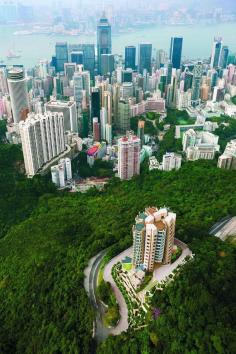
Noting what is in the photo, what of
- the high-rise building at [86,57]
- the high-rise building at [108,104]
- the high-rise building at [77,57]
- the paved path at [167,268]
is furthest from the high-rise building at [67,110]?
the high-rise building at [77,57]

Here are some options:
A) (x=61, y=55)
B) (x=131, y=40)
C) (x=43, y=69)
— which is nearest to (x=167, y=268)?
(x=43, y=69)

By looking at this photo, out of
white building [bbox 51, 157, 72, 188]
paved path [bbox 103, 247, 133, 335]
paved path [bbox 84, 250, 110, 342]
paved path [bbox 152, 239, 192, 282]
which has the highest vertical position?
paved path [bbox 152, 239, 192, 282]

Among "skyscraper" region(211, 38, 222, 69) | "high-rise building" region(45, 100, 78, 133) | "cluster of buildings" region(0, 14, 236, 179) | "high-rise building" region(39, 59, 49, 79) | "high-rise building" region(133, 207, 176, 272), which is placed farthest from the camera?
"skyscraper" region(211, 38, 222, 69)

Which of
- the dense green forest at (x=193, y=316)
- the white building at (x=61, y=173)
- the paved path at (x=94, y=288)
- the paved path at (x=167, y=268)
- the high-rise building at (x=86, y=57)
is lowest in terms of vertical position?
the white building at (x=61, y=173)

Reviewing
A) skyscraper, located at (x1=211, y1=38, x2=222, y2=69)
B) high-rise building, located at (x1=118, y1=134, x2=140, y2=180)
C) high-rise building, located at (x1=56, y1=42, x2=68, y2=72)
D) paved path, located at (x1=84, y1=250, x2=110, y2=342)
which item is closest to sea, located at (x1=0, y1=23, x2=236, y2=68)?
high-rise building, located at (x1=56, y1=42, x2=68, y2=72)

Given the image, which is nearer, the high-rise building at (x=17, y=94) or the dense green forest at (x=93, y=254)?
the dense green forest at (x=93, y=254)

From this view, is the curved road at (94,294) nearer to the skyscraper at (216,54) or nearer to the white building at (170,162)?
the white building at (170,162)

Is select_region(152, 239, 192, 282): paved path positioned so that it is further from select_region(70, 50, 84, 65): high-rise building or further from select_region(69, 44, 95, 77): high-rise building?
select_region(70, 50, 84, 65): high-rise building
